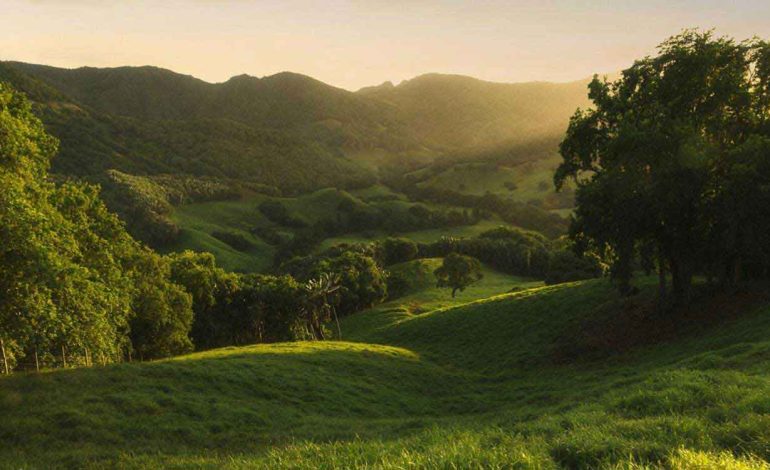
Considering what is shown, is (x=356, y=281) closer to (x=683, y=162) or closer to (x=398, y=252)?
(x=398, y=252)

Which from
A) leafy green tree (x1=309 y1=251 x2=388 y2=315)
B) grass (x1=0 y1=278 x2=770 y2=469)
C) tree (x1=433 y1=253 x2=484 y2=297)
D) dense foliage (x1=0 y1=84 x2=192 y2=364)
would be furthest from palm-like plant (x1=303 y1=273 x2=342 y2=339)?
dense foliage (x1=0 y1=84 x2=192 y2=364)

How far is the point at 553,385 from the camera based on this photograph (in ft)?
120

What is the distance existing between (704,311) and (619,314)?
24.9 ft

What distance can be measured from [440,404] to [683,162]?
2478 centimetres

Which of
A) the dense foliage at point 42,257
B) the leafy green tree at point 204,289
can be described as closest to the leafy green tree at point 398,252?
the leafy green tree at point 204,289

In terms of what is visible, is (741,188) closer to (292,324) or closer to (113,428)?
(113,428)

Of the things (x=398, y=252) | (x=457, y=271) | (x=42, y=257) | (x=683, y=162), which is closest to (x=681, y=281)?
(x=683, y=162)

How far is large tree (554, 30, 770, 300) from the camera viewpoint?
122 feet

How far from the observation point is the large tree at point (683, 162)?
37219 mm

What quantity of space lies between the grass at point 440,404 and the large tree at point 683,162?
675 cm

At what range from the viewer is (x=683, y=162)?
3722cm

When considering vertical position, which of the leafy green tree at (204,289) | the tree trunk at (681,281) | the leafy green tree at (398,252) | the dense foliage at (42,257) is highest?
the dense foliage at (42,257)

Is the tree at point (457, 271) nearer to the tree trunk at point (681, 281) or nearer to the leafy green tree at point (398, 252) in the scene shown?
the leafy green tree at point (398, 252)

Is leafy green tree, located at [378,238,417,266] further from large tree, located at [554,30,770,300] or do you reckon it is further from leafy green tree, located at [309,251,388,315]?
large tree, located at [554,30,770,300]
